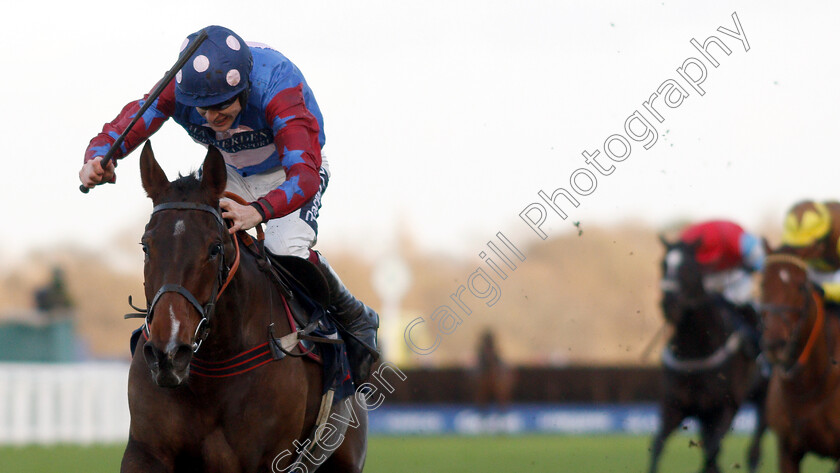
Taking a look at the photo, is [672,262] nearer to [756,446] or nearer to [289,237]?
[756,446]

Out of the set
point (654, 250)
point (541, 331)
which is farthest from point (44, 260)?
point (654, 250)

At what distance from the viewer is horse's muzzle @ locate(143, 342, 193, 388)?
3590 millimetres

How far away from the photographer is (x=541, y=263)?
59.7m

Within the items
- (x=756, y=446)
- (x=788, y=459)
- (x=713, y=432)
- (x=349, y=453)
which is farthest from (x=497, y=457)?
(x=349, y=453)

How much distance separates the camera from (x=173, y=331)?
3.62 metres

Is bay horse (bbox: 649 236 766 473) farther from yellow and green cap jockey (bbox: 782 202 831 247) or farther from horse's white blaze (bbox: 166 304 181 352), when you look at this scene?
horse's white blaze (bbox: 166 304 181 352)

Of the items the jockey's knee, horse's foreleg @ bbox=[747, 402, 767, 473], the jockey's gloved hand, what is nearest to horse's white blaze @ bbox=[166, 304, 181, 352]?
the jockey's gloved hand

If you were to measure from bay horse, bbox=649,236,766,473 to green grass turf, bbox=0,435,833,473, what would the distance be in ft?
1.51

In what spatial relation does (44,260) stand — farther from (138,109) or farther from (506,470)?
(138,109)

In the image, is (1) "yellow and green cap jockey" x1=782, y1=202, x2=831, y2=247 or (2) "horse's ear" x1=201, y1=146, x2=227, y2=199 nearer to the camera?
(2) "horse's ear" x1=201, y1=146, x2=227, y2=199

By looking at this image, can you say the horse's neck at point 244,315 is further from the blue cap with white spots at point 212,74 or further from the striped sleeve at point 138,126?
the striped sleeve at point 138,126

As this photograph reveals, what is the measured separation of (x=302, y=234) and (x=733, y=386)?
21.0 feet

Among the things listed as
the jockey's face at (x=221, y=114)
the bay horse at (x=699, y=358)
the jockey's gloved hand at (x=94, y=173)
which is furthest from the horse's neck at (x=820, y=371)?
the jockey's gloved hand at (x=94, y=173)

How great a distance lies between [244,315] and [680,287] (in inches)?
259
